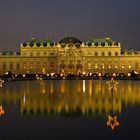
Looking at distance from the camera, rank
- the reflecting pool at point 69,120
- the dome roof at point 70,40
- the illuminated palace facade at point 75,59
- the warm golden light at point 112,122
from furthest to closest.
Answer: the dome roof at point 70,40 → the illuminated palace facade at point 75,59 → the warm golden light at point 112,122 → the reflecting pool at point 69,120

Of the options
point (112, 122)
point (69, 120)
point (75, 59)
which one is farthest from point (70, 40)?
point (112, 122)

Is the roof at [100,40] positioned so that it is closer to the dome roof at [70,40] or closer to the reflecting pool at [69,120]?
the dome roof at [70,40]

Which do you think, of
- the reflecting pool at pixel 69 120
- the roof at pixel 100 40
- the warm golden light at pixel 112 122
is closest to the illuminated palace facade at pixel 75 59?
the roof at pixel 100 40

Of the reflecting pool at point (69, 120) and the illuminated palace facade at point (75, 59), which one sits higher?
the illuminated palace facade at point (75, 59)

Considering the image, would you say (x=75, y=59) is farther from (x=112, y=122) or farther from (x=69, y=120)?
(x=112, y=122)

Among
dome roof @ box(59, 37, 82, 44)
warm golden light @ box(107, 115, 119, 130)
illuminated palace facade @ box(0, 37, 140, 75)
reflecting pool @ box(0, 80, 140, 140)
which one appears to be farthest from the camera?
dome roof @ box(59, 37, 82, 44)

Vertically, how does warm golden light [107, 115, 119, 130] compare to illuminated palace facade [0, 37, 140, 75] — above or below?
below

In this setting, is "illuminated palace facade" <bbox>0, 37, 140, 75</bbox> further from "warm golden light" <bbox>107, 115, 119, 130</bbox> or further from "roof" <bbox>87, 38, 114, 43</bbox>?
"warm golden light" <bbox>107, 115, 119, 130</bbox>

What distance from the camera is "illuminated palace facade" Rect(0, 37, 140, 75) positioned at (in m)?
103

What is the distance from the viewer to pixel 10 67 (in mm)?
103625

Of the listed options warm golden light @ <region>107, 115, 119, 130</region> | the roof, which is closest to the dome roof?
the roof

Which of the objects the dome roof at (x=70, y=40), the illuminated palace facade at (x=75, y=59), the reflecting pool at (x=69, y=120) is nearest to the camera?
the reflecting pool at (x=69, y=120)

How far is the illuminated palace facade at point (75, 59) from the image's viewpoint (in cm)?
10281

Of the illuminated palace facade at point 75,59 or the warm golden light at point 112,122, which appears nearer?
the warm golden light at point 112,122
